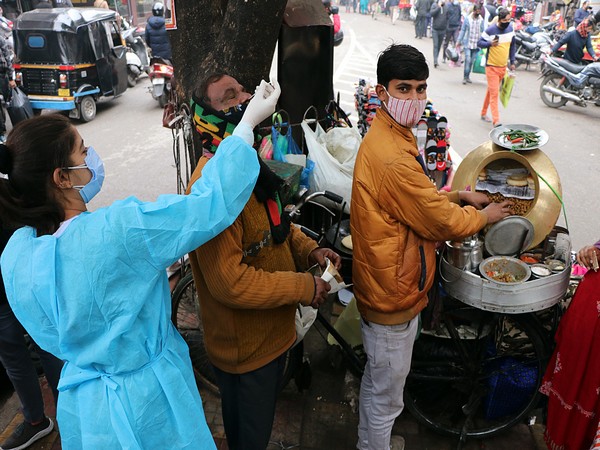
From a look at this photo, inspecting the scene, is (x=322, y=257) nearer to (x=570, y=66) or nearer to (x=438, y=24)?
(x=570, y=66)

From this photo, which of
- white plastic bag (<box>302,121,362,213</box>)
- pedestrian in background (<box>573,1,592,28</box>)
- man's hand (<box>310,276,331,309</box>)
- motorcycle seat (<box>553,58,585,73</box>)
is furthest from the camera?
pedestrian in background (<box>573,1,592,28</box>)

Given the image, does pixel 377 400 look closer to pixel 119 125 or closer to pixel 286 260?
pixel 286 260

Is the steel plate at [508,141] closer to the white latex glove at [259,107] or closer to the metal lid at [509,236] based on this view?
the metal lid at [509,236]

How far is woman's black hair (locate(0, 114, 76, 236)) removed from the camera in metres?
1.56

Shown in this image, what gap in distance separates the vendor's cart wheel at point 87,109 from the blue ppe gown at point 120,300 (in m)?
9.25

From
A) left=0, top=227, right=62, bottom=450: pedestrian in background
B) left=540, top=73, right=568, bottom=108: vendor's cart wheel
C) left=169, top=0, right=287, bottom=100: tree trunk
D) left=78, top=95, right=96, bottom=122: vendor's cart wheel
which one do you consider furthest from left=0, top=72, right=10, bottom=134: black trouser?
left=540, top=73, right=568, bottom=108: vendor's cart wheel

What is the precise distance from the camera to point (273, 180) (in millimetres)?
1959

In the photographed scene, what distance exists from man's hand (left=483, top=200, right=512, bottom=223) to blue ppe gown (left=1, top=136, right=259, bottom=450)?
1.33 metres

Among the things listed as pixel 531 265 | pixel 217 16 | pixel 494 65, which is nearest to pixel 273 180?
pixel 531 265

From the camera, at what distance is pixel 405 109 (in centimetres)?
220

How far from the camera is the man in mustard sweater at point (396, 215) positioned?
2.14 m

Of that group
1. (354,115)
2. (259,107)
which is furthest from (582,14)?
(259,107)

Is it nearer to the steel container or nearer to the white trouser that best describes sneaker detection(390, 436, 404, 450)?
the white trouser

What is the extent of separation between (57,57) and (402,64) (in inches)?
354
